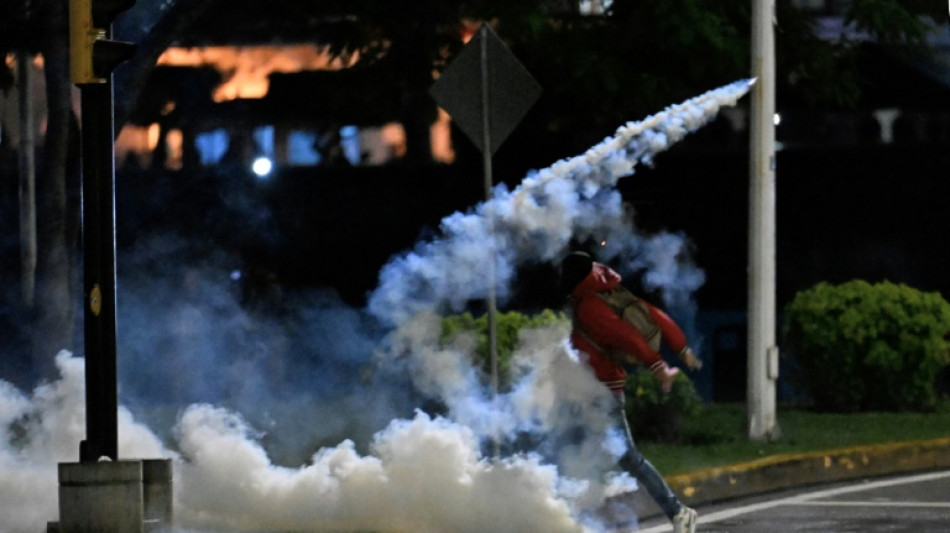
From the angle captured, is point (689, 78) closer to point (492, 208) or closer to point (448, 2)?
point (448, 2)

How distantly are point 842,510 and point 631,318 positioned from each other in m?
2.48

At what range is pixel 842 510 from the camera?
438 inches

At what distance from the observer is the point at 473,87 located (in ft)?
35.0

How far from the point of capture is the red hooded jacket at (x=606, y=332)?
938 cm

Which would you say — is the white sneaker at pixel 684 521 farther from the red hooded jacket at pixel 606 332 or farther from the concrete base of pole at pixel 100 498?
the concrete base of pole at pixel 100 498

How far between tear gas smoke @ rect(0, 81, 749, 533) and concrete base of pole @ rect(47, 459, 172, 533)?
0.71m

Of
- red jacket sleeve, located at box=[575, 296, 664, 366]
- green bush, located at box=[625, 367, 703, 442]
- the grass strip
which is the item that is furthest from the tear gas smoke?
the grass strip

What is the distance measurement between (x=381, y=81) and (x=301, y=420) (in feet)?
13.6

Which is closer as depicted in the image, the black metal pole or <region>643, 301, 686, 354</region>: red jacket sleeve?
the black metal pole

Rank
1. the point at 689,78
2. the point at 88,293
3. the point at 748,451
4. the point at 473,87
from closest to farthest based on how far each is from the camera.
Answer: the point at 88,293 < the point at 473,87 < the point at 748,451 < the point at 689,78

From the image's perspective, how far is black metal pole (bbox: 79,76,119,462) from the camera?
930 cm

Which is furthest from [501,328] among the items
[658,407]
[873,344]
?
[873,344]

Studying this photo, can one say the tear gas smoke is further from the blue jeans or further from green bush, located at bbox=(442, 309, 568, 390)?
green bush, located at bbox=(442, 309, 568, 390)

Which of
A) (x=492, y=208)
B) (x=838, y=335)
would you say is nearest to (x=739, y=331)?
(x=838, y=335)
